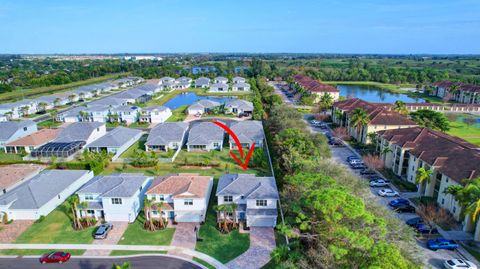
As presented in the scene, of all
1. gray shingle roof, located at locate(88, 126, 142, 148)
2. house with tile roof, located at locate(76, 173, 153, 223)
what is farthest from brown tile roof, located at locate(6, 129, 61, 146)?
house with tile roof, located at locate(76, 173, 153, 223)

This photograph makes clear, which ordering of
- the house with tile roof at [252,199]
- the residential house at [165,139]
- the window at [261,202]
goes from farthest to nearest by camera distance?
the residential house at [165,139], the window at [261,202], the house with tile roof at [252,199]

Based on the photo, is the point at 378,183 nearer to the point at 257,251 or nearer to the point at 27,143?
the point at 257,251

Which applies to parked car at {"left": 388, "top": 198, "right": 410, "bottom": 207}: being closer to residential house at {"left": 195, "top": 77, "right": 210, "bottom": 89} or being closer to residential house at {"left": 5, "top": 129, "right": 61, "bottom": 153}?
residential house at {"left": 5, "top": 129, "right": 61, "bottom": 153}

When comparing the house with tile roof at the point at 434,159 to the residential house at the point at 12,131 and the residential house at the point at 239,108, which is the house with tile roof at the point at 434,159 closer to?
the residential house at the point at 239,108

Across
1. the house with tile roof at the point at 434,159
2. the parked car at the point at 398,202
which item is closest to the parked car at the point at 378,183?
the house with tile roof at the point at 434,159

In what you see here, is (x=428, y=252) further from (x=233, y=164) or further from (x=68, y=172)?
(x=68, y=172)

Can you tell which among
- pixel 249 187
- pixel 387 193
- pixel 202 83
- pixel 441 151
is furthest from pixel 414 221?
pixel 202 83

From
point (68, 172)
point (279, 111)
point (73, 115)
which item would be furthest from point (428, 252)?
point (73, 115)
